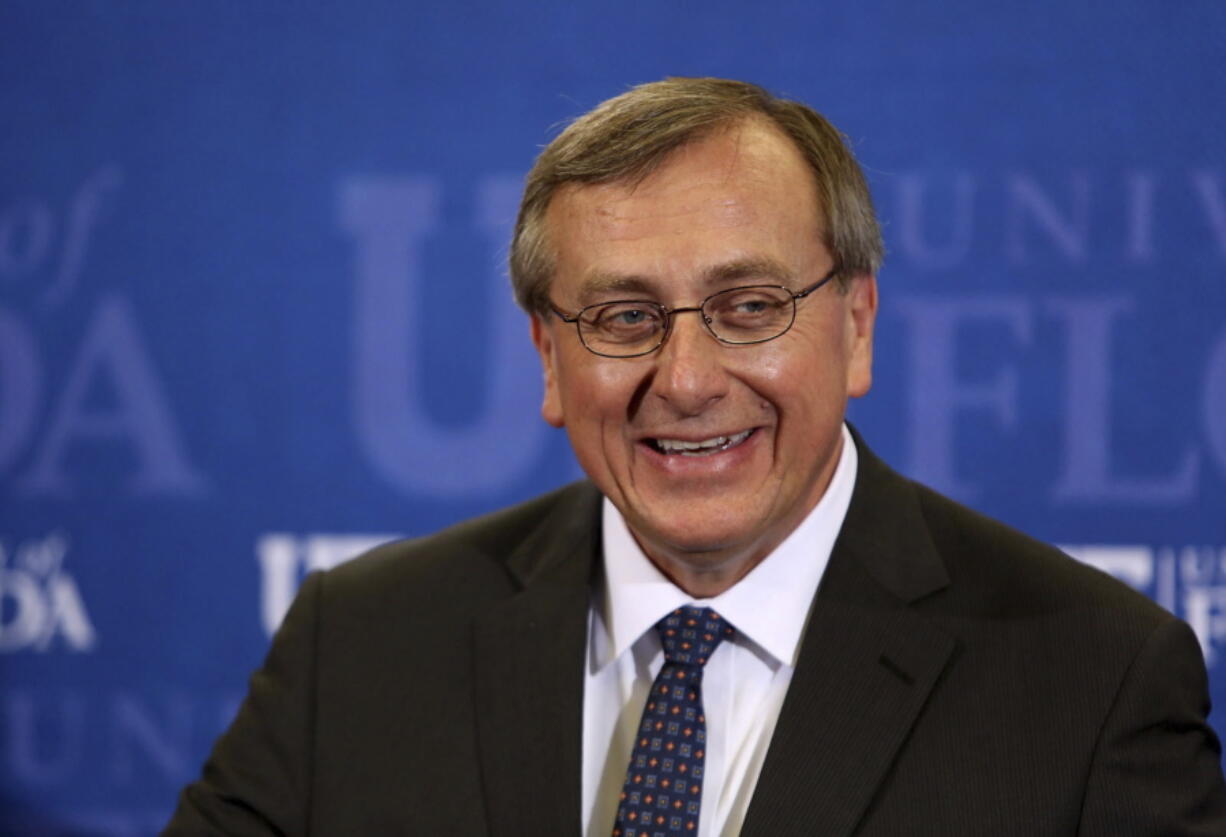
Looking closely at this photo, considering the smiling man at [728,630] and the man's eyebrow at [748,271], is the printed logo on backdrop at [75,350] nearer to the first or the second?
the smiling man at [728,630]

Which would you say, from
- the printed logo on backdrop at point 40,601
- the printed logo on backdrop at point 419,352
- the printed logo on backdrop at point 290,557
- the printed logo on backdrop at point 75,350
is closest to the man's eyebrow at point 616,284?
the printed logo on backdrop at point 419,352

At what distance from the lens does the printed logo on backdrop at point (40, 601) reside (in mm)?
3105

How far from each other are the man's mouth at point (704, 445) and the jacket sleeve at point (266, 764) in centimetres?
61

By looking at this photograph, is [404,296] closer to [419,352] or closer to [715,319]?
[419,352]

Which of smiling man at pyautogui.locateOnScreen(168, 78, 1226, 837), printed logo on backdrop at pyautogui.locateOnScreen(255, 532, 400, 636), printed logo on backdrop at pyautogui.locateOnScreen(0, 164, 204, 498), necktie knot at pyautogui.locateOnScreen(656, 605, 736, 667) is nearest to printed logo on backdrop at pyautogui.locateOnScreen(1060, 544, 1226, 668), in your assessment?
smiling man at pyautogui.locateOnScreen(168, 78, 1226, 837)

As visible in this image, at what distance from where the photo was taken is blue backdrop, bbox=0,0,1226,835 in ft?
9.28

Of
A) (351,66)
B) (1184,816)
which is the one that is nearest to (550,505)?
(1184,816)

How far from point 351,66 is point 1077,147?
1501 millimetres

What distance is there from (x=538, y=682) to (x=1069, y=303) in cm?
152

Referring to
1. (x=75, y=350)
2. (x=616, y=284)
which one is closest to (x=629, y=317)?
(x=616, y=284)

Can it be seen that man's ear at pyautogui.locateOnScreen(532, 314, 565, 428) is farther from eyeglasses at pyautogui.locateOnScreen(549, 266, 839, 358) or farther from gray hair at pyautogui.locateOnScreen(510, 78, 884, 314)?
eyeglasses at pyautogui.locateOnScreen(549, 266, 839, 358)

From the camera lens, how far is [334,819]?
186 cm

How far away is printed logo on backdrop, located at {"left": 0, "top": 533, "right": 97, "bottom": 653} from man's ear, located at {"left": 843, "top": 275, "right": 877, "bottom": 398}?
1961 millimetres

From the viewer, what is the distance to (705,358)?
67.6 inches
